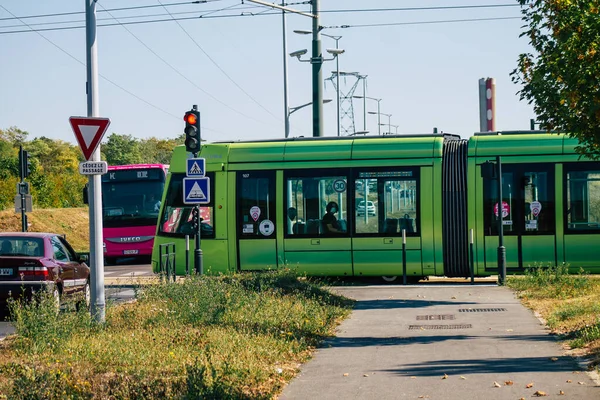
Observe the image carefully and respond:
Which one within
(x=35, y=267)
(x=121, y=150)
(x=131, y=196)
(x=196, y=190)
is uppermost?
(x=121, y=150)

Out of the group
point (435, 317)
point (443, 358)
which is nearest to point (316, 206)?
point (435, 317)

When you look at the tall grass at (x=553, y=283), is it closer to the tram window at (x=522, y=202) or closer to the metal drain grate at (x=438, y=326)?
the tram window at (x=522, y=202)

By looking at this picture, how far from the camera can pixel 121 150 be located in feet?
351

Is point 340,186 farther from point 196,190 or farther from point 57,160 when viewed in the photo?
point 57,160

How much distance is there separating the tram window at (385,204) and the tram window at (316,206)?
410 millimetres

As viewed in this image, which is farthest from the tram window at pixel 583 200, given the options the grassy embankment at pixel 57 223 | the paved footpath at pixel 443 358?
the grassy embankment at pixel 57 223

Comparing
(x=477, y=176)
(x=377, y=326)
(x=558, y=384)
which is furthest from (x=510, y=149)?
(x=558, y=384)

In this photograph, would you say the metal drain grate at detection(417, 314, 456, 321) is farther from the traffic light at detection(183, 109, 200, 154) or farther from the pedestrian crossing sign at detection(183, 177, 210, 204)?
the traffic light at detection(183, 109, 200, 154)

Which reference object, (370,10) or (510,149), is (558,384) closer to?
(510,149)

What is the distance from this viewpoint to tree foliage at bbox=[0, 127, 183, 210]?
217 ft

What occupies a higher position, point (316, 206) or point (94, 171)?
point (94, 171)

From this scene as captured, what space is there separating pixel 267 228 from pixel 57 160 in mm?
80663

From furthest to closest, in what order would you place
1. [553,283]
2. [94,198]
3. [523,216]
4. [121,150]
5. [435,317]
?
[121,150] → [523,216] → [553,283] → [435,317] → [94,198]

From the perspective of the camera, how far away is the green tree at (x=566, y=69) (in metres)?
13.4
